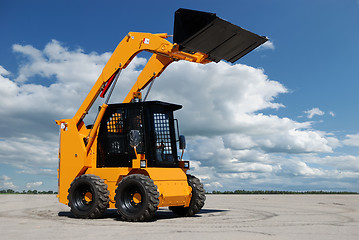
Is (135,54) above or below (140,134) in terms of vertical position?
above

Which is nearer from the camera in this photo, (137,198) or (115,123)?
(137,198)

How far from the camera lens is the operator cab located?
12398 millimetres

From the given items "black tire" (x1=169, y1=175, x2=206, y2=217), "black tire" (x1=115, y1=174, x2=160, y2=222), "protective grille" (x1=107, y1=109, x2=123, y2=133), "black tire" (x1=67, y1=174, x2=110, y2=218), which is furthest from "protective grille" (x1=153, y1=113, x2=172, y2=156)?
"black tire" (x1=67, y1=174, x2=110, y2=218)

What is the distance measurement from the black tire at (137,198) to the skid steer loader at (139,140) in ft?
0.09

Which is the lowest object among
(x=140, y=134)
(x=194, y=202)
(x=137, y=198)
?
(x=194, y=202)

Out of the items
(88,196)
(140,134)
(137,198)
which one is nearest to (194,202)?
(137,198)

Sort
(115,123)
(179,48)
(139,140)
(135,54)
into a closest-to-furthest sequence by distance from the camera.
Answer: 1. (179,48)
2. (139,140)
3. (135,54)
4. (115,123)

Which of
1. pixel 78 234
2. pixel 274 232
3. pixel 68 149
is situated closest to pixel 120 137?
pixel 68 149

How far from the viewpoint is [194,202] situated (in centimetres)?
1275

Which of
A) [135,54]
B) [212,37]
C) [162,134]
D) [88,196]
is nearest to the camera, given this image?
[212,37]

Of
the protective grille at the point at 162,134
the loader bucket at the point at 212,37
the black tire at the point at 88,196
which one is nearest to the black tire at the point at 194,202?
the protective grille at the point at 162,134

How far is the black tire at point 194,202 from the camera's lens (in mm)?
12766

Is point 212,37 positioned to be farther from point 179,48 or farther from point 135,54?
point 135,54

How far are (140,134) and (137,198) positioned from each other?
198 cm
